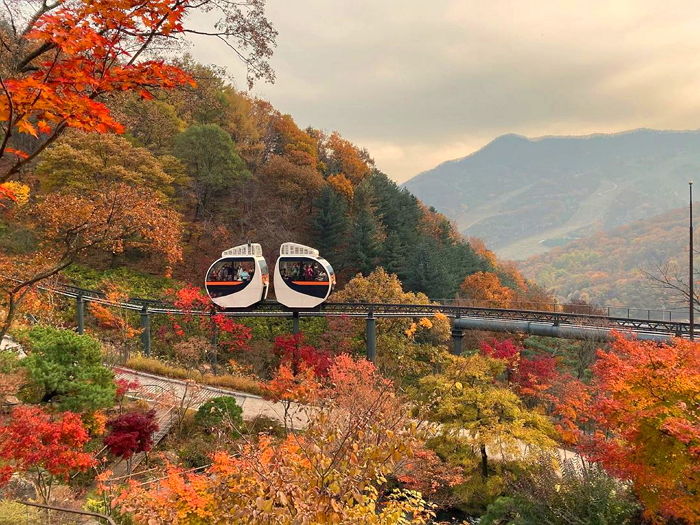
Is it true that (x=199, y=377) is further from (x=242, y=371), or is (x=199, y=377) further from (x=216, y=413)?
(x=216, y=413)

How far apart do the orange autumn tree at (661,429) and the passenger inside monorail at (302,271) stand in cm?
1496

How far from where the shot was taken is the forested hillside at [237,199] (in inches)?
1110

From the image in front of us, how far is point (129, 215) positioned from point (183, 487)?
5385mm

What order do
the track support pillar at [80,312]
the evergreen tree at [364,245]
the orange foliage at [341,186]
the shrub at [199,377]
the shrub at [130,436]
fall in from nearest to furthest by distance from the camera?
the shrub at [130,436]
the shrub at [199,377]
the track support pillar at [80,312]
the evergreen tree at [364,245]
the orange foliage at [341,186]

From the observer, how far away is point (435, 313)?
25406 mm

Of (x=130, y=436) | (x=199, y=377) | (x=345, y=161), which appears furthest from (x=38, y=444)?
(x=345, y=161)

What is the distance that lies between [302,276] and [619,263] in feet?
475

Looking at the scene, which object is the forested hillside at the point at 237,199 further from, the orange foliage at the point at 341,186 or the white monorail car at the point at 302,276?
the white monorail car at the point at 302,276

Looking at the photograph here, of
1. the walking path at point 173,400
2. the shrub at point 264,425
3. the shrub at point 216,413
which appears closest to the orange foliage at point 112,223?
the walking path at point 173,400

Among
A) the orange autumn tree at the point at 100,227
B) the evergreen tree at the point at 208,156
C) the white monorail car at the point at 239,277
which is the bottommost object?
the white monorail car at the point at 239,277

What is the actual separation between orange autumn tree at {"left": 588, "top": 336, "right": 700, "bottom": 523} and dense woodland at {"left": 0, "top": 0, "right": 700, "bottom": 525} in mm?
49

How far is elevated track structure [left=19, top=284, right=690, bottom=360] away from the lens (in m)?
22.3

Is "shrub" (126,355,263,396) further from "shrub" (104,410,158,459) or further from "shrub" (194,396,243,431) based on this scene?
"shrub" (104,410,158,459)

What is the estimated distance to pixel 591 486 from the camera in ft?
34.4
